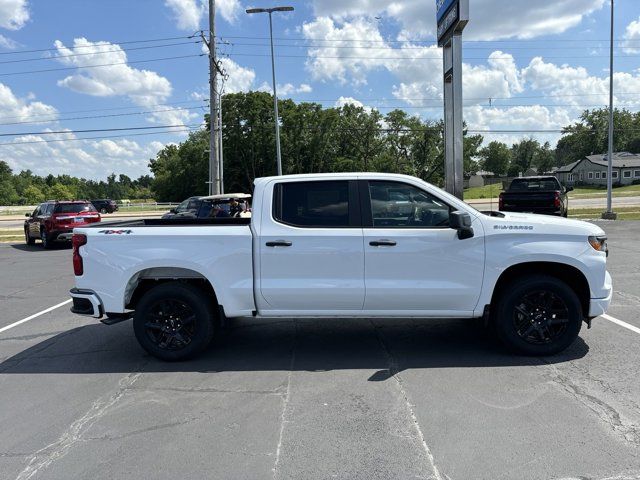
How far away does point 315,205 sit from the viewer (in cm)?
521

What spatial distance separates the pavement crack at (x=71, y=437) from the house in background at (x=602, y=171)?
7273 centimetres

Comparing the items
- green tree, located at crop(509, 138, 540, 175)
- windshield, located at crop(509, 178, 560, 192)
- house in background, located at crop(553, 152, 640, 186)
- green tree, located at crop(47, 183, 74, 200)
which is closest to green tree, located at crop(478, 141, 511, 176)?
green tree, located at crop(509, 138, 540, 175)

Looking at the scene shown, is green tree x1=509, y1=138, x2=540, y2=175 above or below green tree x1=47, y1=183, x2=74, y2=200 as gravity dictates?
above

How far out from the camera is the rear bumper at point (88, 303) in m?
5.32

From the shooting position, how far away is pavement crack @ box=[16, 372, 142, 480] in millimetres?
3345

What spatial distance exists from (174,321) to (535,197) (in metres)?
13.9

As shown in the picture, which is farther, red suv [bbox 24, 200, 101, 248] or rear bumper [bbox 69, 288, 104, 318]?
red suv [bbox 24, 200, 101, 248]

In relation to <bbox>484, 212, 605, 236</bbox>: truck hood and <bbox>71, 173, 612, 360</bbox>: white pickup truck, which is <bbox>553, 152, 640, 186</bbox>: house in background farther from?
<bbox>71, 173, 612, 360</bbox>: white pickup truck

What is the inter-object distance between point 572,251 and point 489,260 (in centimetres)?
84

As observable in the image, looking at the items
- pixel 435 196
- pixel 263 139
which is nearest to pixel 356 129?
pixel 263 139

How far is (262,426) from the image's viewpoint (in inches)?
151

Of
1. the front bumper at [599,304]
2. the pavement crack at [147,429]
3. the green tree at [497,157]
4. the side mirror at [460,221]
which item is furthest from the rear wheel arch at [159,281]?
the green tree at [497,157]

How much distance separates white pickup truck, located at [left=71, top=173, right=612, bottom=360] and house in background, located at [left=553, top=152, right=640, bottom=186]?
70.1 metres

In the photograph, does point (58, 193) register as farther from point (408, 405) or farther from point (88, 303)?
point (408, 405)
